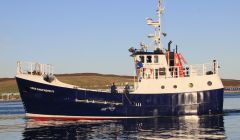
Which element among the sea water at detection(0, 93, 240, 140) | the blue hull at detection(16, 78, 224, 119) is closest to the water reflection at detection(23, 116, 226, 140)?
the sea water at detection(0, 93, 240, 140)

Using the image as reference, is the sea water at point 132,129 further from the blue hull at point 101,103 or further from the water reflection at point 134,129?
the blue hull at point 101,103

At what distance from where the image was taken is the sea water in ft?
94.7

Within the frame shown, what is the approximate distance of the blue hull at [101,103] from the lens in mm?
39531

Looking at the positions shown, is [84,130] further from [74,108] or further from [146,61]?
[146,61]

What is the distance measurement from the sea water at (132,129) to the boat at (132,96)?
3.87ft

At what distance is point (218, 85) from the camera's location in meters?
41.4

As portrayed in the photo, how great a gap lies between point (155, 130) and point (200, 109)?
1066cm

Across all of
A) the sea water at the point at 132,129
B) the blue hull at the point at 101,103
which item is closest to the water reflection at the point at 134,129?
the sea water at the point at 132,129

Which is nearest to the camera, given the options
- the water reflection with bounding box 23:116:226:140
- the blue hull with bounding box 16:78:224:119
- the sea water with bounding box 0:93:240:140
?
the sea water with bounding box 0:93:240:140

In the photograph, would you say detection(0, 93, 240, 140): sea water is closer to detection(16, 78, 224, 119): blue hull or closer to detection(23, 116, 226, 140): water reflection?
A: detection(23, 116, 226, 140): water reflection

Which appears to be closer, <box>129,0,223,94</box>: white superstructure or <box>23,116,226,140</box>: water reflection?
<box>23,116,226,140</box>: water reflection

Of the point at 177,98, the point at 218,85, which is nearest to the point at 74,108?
the point at 177,98

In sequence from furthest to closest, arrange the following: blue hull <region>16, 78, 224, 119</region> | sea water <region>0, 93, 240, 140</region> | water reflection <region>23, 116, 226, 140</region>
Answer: blue hull <region>16, 78, 224, 119</region>, water reflection <region>23, 116, 226, 140</region>, sea water <region>0, 93, 240, 140</region>

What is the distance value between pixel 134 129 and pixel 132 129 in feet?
0.51
